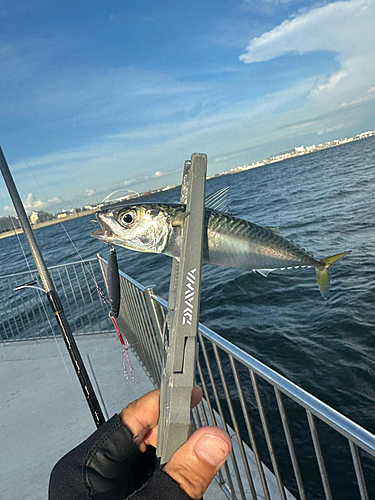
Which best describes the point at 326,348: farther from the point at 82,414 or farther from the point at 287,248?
the point at 287,248

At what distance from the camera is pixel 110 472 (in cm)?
116

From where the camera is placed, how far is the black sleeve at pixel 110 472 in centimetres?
91

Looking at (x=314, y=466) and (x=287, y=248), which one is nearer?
(x=287, y=248)

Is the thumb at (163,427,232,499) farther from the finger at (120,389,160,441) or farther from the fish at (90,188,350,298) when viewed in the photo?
the fish at (90,188,350,298)

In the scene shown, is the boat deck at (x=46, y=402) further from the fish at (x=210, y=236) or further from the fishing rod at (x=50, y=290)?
the fish at (x=210, y=236)

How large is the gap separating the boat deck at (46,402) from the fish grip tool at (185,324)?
102 inches

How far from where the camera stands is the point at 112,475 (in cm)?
116

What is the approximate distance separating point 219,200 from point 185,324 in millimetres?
463

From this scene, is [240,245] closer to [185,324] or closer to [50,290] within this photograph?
[185,324]

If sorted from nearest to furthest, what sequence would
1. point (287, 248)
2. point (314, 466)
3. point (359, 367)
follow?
1. point (287, 248)
2. point (314, 466)
3. point (359, 367)

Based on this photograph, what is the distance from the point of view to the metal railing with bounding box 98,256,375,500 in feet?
6.38

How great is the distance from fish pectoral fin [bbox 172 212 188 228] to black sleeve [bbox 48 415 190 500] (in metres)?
0.72

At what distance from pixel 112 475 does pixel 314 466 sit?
5275 millimetres

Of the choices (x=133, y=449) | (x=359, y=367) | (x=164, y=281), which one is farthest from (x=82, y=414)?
(x=164, y=281)
